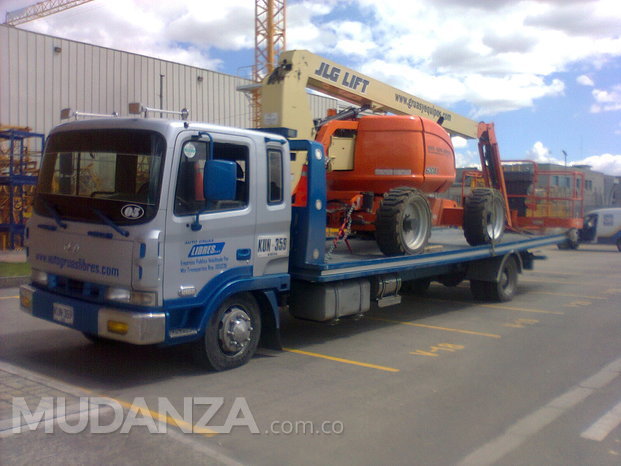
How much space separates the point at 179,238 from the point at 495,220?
277 inches

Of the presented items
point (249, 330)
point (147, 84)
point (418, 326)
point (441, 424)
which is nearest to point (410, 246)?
point (418, 326)

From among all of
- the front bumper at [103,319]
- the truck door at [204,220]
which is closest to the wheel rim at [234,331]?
the truck door at [204,220]

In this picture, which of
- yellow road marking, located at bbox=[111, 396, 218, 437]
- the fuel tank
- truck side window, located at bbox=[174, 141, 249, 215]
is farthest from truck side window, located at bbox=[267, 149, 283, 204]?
yellow road marking, located at bbox=[111, 396, 218, 437]

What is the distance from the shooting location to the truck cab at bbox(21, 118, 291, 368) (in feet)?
18.6

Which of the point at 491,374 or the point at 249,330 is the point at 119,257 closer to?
the point at 249,330

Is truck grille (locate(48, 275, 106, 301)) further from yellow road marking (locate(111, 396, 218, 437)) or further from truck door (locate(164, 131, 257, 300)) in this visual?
yellow road marking (locate(111, 396, 218, 437))

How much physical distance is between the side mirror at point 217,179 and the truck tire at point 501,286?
6.94 m

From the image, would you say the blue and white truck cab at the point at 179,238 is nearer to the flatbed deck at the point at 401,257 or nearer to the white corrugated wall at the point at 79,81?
the flatbed deck at the point at 401,257

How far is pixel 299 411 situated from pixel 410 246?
4.10m

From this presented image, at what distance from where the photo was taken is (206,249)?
20.1 feet

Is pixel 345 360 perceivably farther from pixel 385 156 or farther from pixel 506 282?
pixel 506 282

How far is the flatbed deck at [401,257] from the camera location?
7.27 meters

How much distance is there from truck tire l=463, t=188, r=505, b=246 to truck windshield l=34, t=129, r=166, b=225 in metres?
6.38

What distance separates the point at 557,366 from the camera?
277 inches
